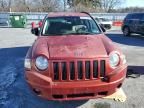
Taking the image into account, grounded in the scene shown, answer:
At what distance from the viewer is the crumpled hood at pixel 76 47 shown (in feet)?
16.7

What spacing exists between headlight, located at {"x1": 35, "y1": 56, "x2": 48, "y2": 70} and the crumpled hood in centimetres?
13

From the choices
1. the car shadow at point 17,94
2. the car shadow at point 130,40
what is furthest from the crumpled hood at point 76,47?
the car shadow at point 130,40

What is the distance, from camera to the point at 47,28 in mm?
6965

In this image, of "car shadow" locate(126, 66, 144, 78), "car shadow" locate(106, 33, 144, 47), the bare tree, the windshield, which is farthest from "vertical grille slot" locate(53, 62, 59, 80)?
the bare tree

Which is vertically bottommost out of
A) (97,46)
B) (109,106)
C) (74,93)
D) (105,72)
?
(109,106)

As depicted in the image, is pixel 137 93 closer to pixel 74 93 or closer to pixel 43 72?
pixel 74 93

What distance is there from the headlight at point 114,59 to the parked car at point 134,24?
14262 mm

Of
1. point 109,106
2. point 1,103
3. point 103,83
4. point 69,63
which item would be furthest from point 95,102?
point 1,103

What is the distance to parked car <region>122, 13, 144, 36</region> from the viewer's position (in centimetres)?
1933

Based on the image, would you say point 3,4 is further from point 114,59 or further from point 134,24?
point 114,59

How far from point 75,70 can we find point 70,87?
30 centimetres

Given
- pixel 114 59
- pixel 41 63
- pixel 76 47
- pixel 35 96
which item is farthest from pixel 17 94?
pixel 114 59

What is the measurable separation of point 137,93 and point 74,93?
1948 mm

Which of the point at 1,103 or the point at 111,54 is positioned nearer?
the point at 111,54
